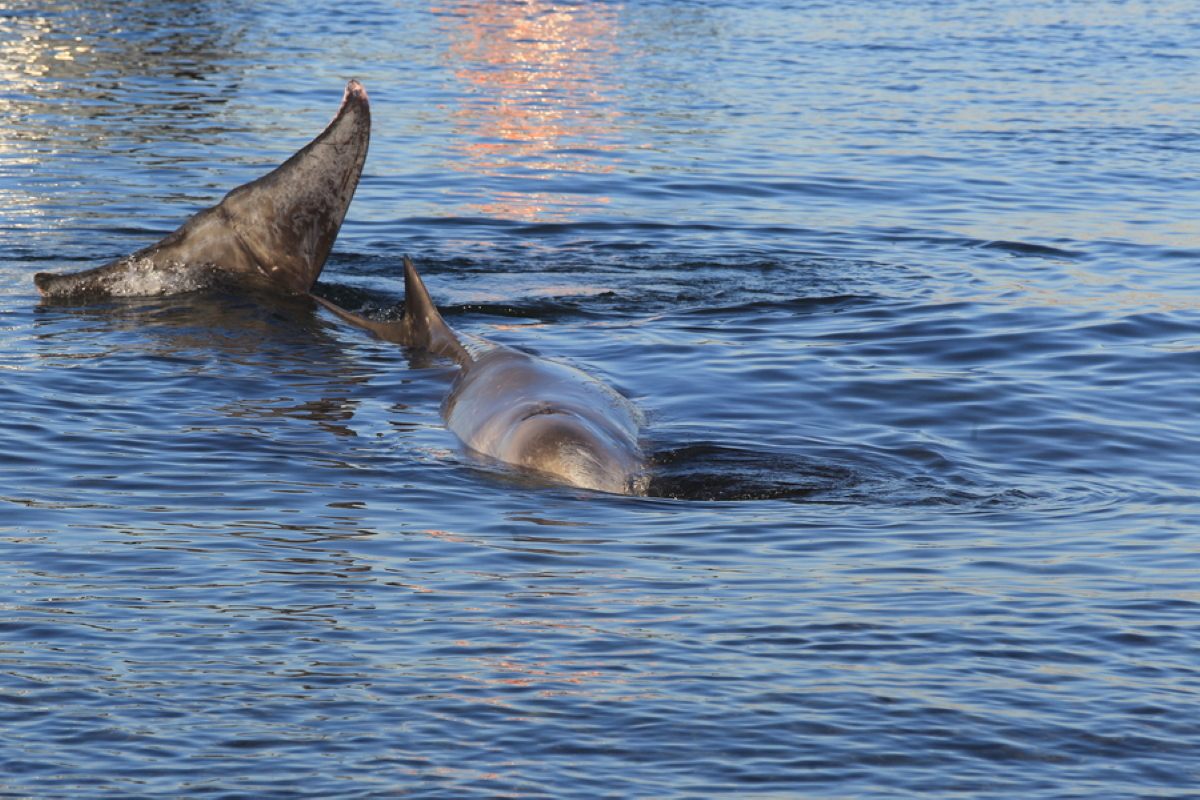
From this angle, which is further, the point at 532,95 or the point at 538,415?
the point at 532,95

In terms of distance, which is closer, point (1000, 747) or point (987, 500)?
point (1000, 747)

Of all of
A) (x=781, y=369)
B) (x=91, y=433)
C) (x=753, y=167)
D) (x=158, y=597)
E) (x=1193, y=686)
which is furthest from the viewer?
(x=753, y=167)

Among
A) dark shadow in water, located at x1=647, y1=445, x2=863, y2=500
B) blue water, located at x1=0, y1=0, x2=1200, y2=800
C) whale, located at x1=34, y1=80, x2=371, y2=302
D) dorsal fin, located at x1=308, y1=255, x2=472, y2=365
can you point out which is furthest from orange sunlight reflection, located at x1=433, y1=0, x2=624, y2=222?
dark shadow in water, located at x1=647, y1=445, x2=863, y2=500

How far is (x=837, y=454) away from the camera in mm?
9180

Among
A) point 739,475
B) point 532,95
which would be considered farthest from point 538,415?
point 532,95

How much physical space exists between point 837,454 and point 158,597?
13.9 feet

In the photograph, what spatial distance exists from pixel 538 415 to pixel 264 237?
4.26m

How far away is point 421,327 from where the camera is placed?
36.4 feet

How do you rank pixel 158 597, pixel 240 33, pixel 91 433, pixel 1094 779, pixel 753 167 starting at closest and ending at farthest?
pixel 1094 779
pixel 158 597
pixel 91 433
pixel 753 167
pixel 240 33

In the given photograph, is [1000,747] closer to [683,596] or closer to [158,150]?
[683,596]

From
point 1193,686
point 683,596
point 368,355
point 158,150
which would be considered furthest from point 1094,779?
point 158,150

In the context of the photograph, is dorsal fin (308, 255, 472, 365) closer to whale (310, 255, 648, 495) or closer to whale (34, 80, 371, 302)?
whale (310, 255, 648, 495)

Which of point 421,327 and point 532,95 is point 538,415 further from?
point 532,95

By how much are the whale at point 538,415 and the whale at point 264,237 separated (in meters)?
1.40
